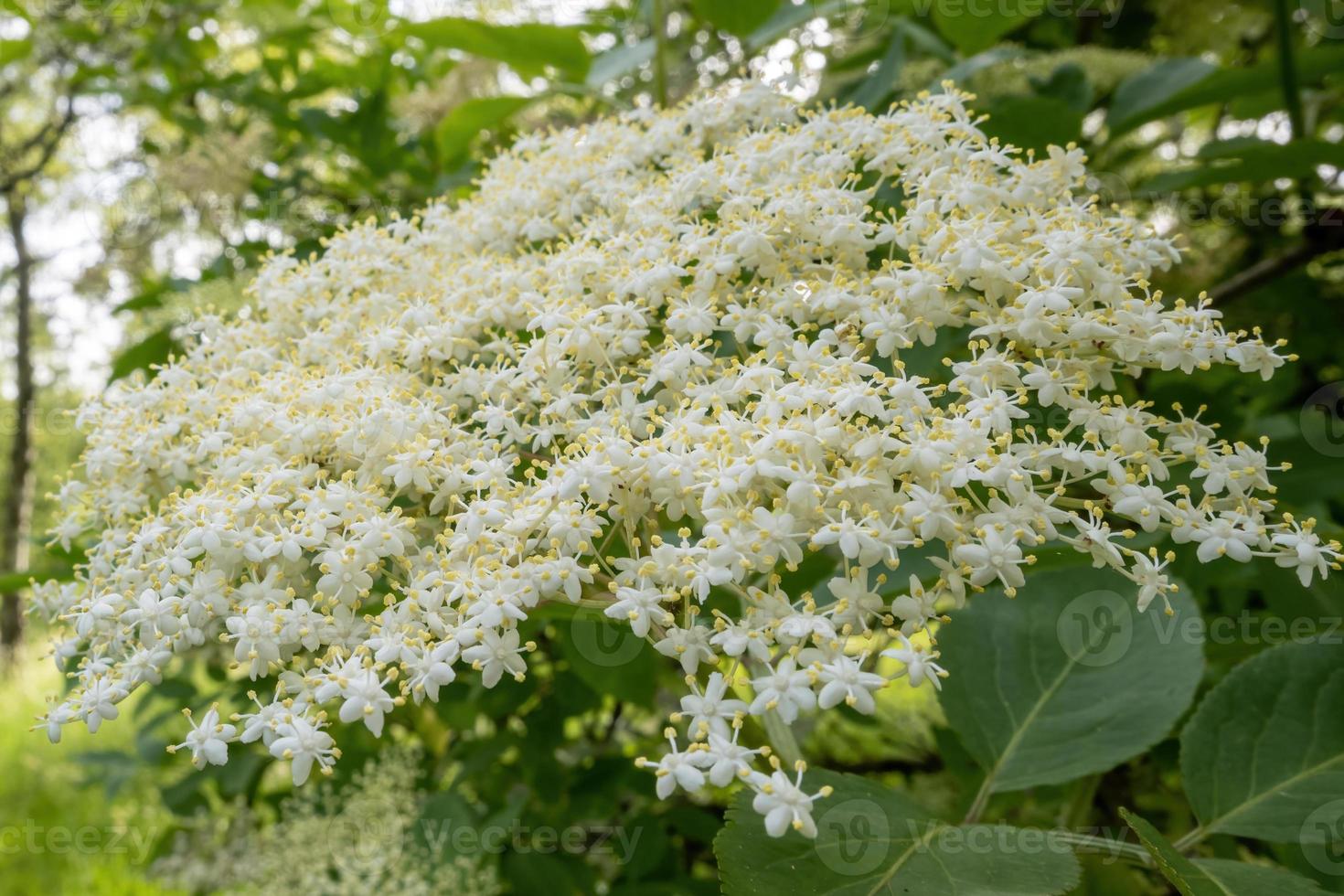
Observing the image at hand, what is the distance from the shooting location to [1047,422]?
115cm

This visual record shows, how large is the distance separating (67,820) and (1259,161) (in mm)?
5295

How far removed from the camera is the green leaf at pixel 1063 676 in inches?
50.4

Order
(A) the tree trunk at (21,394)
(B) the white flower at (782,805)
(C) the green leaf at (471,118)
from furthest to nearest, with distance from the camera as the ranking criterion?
1. (A) the tree trunk at (21,394)
2. (C) the green leaf at (471,118)
3. (B) the white flower at (782,805)

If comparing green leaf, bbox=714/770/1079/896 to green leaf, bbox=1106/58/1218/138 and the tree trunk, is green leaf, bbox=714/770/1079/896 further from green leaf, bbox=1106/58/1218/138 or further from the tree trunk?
the tree trunk

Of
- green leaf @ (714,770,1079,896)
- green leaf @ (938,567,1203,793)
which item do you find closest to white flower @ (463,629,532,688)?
green leaf @ (714,770,1079,896)

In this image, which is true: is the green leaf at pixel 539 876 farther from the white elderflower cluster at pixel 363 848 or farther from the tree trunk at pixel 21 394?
the tree trunk at pixel 21 394

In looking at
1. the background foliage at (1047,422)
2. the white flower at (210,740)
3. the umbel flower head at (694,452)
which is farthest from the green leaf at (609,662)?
the white flower at (210,740)

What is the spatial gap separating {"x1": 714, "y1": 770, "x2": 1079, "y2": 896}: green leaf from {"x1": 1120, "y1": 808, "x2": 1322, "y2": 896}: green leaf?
74 mm

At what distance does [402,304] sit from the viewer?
4.59 feet

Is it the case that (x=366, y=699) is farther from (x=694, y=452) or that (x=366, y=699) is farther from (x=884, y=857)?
(x=884, y=857)

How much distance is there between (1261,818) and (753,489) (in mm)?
792

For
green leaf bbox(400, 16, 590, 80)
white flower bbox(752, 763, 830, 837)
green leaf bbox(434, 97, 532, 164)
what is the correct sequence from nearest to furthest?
white flower bbox(752, 763, 830, 837)
green leaf bbox(400, 16, 590, 80)
green leaf bbox(434, 97, 532, 164)

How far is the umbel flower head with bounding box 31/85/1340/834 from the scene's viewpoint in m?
0.90

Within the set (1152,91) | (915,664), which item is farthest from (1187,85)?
(915,664)
